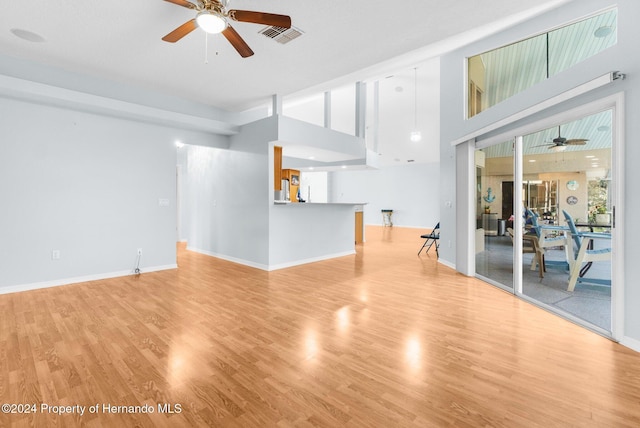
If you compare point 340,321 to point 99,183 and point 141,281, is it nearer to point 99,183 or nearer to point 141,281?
point 141,281

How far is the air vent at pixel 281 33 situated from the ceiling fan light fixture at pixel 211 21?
755 millimetres

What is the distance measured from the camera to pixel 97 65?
13.6 feet

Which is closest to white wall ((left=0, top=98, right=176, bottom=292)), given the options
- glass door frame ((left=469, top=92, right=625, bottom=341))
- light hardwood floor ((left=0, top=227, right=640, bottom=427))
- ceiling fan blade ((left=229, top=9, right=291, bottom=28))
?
light hardwood floor ((left=0, top=227, right=640, bottom=427))

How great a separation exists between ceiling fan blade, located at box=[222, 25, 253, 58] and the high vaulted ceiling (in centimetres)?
35

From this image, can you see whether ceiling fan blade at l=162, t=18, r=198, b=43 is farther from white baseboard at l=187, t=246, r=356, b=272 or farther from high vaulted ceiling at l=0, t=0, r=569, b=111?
white baseboard at l=187, t=246, r=356, b=272

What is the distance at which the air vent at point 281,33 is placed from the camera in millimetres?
3256

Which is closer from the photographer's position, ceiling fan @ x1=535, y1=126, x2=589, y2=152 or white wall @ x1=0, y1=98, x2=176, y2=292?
ceiling fan @ x1=535, y1=126, x2=589, y2=152

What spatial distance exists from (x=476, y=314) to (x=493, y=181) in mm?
2290

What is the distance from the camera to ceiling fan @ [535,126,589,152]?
3326 mm

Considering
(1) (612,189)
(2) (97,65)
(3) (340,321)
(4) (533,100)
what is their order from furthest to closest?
(2) (97,65), (4) (533,100), (3) (340,321), (1) (612,189)

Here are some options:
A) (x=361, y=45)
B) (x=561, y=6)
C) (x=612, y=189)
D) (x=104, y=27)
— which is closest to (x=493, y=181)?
(x=612, y=189)

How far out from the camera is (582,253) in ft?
11.6

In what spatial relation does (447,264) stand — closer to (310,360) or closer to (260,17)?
(310,360)

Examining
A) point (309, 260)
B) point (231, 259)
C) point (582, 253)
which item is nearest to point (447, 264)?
point (582, 253)
